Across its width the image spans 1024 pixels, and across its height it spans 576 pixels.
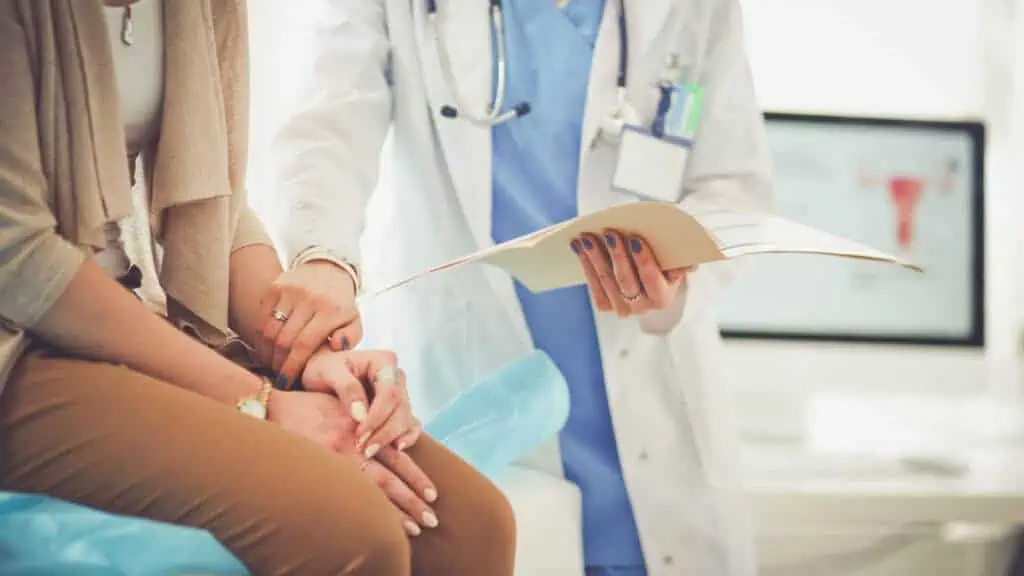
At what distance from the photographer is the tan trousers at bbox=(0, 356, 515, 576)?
0.51 metres

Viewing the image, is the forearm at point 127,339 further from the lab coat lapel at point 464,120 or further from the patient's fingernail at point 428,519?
the lab coat lapel at point 464,120

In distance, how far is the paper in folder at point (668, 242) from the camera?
0.67 meters

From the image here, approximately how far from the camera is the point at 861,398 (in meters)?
1.74

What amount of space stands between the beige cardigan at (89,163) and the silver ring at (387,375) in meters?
0.13

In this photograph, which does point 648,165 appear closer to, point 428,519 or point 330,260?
point 330,260

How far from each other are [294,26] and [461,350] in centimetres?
44

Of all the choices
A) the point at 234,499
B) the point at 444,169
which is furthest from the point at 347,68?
the point at 234,499

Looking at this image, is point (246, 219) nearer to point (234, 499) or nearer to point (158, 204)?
point (158, 204)

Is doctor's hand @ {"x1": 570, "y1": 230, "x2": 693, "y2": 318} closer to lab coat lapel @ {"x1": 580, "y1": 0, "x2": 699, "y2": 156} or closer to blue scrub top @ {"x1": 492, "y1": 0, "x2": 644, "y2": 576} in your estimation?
blue scrub top @ {"x1": 492, "y1": 0, "x2": 644, "y2": 576}

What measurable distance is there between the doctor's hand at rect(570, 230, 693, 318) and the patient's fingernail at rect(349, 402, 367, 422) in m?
0.25

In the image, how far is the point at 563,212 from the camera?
104 cm

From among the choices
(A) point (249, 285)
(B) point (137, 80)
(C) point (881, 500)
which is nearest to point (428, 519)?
(A) point (249, 285)

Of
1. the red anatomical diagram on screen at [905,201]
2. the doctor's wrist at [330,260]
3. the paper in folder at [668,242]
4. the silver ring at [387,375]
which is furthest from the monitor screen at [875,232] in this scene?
the silver ring at [387,375]

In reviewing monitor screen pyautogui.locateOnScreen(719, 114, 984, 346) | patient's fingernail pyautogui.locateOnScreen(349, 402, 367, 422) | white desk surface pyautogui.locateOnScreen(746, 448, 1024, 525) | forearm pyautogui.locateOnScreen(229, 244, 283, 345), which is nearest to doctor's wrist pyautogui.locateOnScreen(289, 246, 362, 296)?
forearm pyautogui.locateOnScreen(229, 244, 283, 345)
